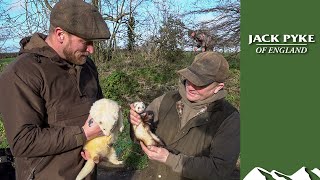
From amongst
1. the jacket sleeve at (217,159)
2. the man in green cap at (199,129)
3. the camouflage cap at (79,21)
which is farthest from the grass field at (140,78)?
the camouflage cap at (79,21)

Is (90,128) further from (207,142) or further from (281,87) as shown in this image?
(281,87)

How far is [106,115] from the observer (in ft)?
7.69

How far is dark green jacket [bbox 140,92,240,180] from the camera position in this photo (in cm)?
261

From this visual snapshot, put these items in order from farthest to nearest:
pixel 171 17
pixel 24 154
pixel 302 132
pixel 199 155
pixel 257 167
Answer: pixel 171 17 < pixel 199 155 < pixel 24 154 < pixel 257 167 < pixel 302 132

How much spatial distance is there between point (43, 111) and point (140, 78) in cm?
769

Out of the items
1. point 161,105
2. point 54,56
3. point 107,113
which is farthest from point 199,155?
point 54,56

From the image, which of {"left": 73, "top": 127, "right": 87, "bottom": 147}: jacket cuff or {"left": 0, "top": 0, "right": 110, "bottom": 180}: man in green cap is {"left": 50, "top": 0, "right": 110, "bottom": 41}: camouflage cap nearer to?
{"left": 0, "top": 0, "right": 110, "bottom": 180}: man in green cap

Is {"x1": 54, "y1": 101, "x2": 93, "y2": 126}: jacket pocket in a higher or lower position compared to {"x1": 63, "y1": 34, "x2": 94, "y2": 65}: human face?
lower

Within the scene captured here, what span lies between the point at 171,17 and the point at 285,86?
8.62 m

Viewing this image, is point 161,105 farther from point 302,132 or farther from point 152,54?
point 152,54

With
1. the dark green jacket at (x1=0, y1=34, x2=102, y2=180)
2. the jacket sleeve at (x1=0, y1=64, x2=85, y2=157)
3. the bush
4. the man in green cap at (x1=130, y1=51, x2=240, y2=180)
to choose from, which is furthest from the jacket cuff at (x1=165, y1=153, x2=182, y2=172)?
the bush

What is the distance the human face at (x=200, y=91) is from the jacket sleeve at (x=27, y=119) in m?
0.91

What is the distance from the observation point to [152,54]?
10.9 m

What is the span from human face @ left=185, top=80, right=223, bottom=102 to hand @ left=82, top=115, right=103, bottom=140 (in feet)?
2.45
